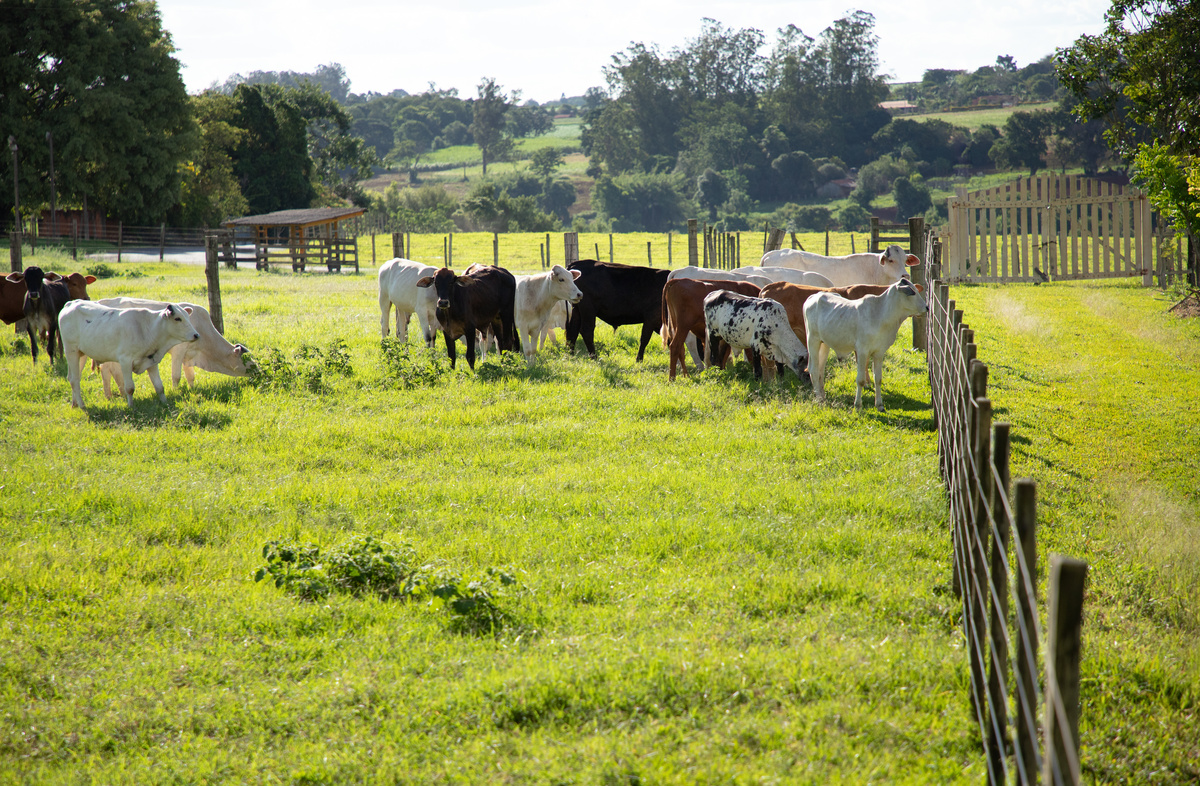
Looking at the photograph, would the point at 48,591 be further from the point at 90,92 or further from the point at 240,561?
the point at 90,92

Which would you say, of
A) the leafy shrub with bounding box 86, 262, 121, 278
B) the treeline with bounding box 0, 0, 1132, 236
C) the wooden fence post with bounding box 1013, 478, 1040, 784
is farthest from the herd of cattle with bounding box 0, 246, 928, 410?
the treeline with bounding box 0, 0, 1132, 236

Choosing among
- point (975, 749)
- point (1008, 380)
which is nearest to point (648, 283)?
point (1008, 380)

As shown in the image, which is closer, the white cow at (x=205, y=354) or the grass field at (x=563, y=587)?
the grass field at (x=563, y=587)

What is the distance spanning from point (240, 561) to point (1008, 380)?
9.05 metres

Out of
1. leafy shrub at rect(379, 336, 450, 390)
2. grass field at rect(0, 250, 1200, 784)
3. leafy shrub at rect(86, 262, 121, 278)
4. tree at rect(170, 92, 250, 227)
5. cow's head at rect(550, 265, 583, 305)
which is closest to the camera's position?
grass field at rect(0, 250, 1200, 784)

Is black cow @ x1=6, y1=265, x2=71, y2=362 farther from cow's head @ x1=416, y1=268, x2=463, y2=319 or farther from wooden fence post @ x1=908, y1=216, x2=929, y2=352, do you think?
wooden fence post @ x1=908, y1=216, x2=929, y2=352

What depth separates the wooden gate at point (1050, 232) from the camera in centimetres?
2134

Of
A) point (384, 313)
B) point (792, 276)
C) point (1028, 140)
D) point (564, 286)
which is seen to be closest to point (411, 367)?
point (564, 286)

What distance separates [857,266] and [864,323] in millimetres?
6699

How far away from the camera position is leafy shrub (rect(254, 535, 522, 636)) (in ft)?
15.3

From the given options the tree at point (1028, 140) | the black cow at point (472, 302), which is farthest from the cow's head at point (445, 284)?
the tree at point (1028, 140)

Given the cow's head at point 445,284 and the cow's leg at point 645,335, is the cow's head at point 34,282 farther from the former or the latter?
the cow's leg at point 645,335

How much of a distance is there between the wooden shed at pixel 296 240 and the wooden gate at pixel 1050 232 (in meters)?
23.4

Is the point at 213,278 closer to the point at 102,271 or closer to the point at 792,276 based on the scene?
the point at 792,276
